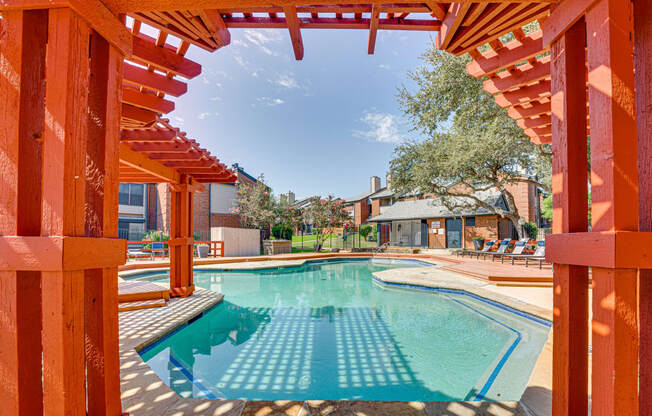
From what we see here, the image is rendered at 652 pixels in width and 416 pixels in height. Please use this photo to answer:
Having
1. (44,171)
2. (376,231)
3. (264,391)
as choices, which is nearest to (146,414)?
(264,391)

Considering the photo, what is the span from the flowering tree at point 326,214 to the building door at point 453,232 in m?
8.22

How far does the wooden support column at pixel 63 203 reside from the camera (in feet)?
4.22

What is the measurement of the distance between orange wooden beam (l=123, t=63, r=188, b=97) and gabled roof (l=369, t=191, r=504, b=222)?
1757 cm

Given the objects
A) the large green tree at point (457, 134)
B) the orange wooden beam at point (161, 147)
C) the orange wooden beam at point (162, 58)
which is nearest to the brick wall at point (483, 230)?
the large green tree at point (457, 134)

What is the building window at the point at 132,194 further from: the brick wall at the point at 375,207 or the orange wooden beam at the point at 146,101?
the orange wooden beam at the point at 146,101

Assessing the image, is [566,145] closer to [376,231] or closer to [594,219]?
[594,219]

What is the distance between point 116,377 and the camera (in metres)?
1.67

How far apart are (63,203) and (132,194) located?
25.8m

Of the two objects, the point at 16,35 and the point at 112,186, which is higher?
the point at 16,35

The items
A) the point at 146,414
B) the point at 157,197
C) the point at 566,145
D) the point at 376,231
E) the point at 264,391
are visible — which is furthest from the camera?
the point at 376,231

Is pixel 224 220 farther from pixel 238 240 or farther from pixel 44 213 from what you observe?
pixel 44 213

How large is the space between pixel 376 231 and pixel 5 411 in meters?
28.5

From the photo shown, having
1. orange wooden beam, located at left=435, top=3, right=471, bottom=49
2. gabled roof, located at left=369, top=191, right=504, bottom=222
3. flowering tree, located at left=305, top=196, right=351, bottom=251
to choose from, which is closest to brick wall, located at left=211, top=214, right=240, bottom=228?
flowering tree, located at left=305, top=196, right=351, bottom=251

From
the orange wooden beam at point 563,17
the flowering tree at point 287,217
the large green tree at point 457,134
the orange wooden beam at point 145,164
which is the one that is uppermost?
the large green tree at point 457,134
